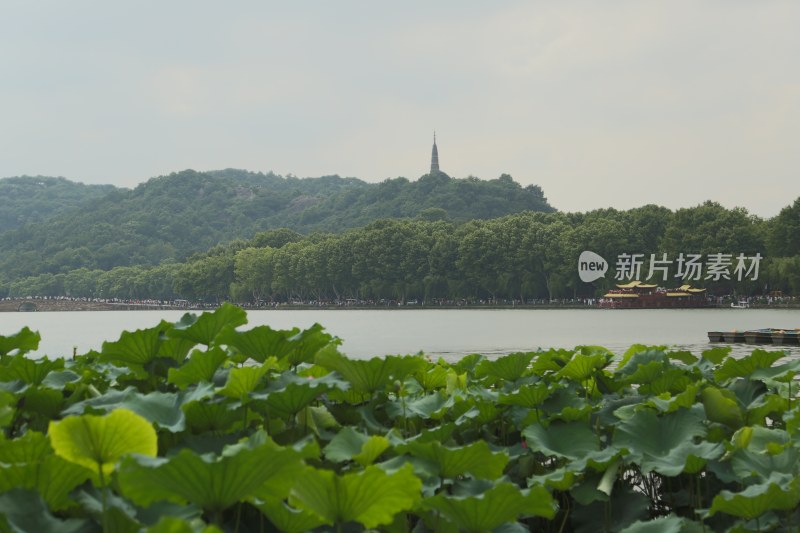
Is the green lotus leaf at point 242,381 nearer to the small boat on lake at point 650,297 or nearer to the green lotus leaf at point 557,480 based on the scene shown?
the green lotus leaf at point 557,480

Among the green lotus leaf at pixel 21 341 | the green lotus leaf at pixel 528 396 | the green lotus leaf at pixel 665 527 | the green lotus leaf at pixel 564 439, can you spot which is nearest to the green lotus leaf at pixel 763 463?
the green lotus leaf at pixel 665 527

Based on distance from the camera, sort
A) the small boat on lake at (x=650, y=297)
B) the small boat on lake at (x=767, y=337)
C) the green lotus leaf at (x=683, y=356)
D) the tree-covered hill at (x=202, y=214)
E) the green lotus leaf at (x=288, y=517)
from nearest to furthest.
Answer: the green lotus leaf at (x=288, y=517)
the green lotus leaf at (x=683, y=356)
the small boat on lake at (x=767, y=337)
the small boat on lake at (x=650, y=297)
the tree-covered hill at (x=202, y=214)

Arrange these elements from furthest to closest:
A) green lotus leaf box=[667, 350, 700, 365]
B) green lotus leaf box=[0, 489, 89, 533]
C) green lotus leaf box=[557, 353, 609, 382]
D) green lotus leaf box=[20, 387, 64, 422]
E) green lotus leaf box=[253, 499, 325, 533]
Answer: green lotus leaf box=[667, 350, 700, 365]
green lotus leaf box=[557, 353, 609, 382]
green lotus leaf box=[20, 387, 64, 422]
green lotus leaf box=[253, 499, 325, 533]
green lotus leaf box=[0, 489, 89, 533]

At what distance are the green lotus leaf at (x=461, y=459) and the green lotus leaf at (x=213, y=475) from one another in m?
0.56

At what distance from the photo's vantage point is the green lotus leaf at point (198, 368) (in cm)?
263

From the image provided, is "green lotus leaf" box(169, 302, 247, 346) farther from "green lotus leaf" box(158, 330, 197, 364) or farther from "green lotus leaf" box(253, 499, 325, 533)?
"green lotus leaf" box(253, 499, 325, 533)

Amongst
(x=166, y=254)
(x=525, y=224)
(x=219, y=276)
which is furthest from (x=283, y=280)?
(x=166, y=254)

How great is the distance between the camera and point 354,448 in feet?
7.62

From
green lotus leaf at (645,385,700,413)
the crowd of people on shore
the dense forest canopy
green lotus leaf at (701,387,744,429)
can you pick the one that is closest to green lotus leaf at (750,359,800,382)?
green lotus leaf at (701,387,744,429)

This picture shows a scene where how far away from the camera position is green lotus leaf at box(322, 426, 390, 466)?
6.84ft

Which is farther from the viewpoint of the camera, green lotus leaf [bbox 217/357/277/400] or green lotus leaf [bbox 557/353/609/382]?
green lotus leaf [bbox 557/353/609/382]

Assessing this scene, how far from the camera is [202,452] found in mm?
2176

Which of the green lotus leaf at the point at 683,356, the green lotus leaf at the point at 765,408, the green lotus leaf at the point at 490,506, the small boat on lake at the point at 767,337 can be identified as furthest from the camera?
Result: the small boat on lake at the point at 767,337

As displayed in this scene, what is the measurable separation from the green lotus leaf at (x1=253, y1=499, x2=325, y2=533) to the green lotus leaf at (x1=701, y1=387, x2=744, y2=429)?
153cm
